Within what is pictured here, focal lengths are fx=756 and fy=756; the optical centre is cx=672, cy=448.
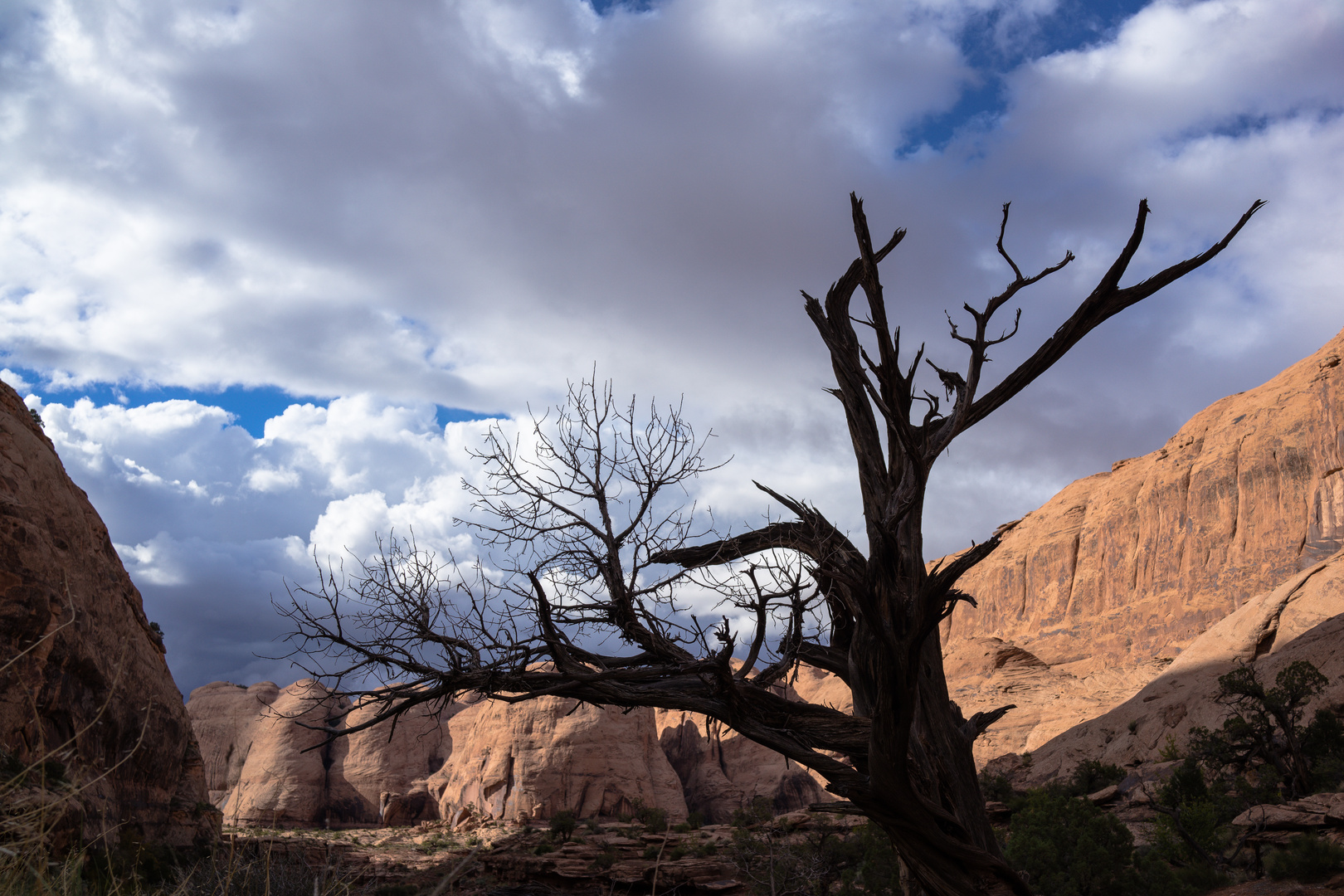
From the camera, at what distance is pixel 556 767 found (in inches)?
1494

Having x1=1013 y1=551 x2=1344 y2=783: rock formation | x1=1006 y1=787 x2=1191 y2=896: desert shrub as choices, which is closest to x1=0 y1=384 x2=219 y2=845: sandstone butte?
x1=1006 y1=787 x2=1191 y2=896: desert shrub

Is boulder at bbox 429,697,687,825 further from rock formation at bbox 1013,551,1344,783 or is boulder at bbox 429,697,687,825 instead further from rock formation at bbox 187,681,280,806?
rock formation at bbox 187,681,280,806

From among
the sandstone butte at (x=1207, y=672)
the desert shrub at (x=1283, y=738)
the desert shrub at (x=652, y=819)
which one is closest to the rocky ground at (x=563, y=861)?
the desert shrub at (x=652, y=819)

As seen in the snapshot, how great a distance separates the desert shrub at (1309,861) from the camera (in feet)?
27.0

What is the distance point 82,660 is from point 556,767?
28338mm

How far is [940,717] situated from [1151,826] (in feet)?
49.1

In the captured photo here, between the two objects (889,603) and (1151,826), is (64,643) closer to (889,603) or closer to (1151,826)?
(889,603)

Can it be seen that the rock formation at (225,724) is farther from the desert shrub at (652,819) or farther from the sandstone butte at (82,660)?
the sandstone butte at (82,660)

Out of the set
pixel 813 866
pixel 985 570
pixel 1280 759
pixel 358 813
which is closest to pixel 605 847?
pixel 813 866

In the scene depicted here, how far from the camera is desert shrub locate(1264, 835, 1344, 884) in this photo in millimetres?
8227

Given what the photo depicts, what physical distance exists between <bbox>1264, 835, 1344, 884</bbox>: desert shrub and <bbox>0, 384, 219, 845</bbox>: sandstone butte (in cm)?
1317

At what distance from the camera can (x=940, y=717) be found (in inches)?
225

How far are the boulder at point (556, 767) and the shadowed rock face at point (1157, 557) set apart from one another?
17738mm

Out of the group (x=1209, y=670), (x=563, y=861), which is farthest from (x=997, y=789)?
(x=563, y=861)
